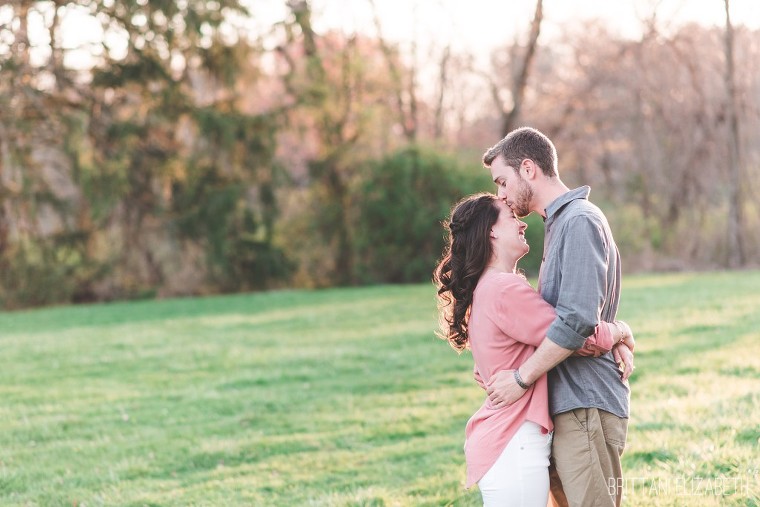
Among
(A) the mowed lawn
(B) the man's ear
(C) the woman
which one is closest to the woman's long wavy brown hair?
(C) the woman

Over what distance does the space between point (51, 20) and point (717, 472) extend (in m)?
18.7

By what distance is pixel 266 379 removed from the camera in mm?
9328

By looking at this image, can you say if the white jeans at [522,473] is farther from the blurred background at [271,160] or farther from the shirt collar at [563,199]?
the blurred background at [271,160]

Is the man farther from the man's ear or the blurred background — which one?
the blurred background

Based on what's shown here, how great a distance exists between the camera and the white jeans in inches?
118

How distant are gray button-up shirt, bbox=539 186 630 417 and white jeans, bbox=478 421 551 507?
13 centimetres

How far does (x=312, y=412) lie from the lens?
7809 mm

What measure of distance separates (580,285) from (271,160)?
19.8 m

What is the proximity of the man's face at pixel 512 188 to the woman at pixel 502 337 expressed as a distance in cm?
4

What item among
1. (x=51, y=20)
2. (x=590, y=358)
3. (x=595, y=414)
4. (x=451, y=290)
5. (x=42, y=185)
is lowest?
(x=595, y=414)

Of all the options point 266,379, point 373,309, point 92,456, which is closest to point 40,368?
point 266,379

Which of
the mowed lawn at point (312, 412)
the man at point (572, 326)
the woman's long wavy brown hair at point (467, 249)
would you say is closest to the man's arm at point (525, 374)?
the man at point (572, 326)

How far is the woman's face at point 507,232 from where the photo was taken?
10.3 ft

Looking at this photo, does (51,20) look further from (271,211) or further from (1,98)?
(271,211)
